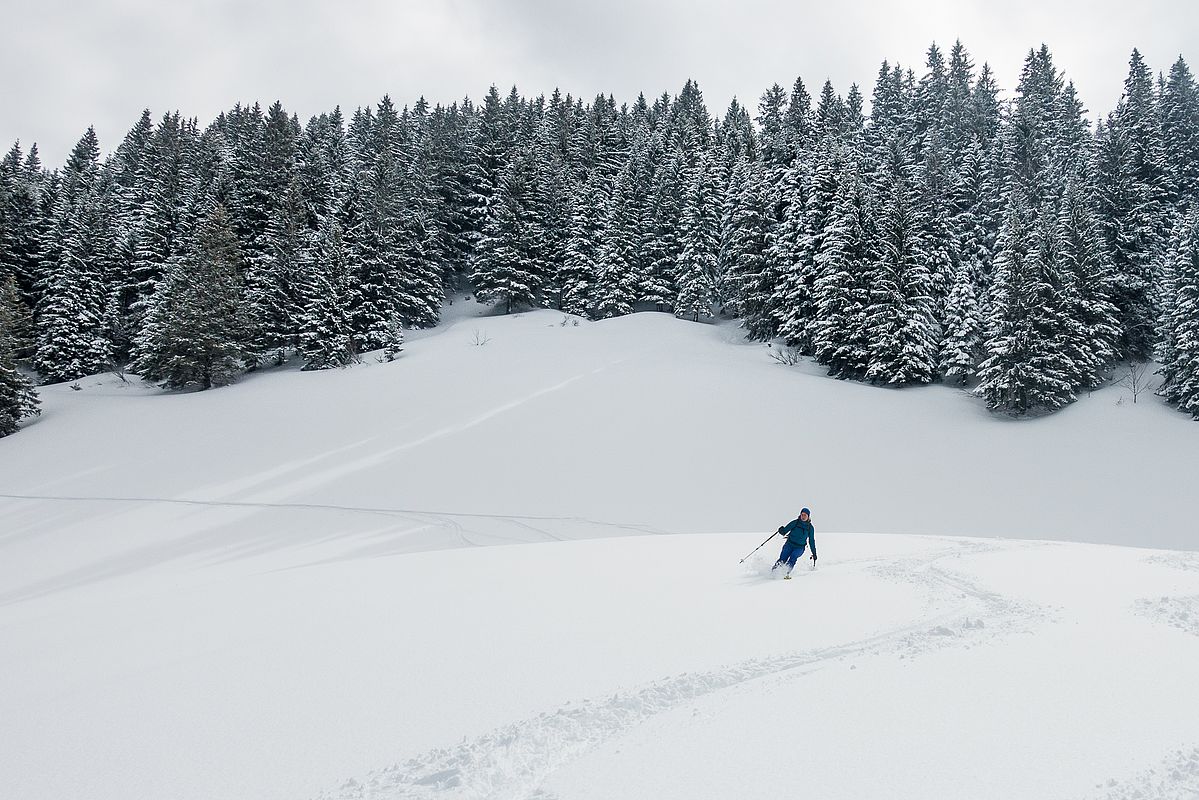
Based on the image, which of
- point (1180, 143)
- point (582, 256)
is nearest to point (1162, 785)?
point (582, 256)

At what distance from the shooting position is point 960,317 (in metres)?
27.3

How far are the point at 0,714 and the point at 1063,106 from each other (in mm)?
66938

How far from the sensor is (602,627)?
6562mm

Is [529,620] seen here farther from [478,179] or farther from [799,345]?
[478,179]

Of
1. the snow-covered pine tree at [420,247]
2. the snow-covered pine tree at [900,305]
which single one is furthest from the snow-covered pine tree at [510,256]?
the snow-covered pine tree at [900,305]

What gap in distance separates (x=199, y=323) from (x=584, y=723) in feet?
Result: 120

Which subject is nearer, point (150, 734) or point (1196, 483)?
point (150, 734)

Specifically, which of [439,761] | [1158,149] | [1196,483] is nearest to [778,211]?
[1158,149]

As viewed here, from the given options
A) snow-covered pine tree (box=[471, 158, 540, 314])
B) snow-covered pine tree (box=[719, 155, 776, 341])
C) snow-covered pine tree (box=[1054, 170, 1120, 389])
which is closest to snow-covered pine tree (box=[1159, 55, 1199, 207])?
snow-covered pine tree (box=[1054, 170, 1120, 389])

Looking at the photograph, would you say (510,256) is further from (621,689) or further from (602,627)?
(621,689)

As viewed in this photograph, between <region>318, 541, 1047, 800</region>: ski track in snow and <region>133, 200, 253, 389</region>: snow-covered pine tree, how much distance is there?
1413 inches

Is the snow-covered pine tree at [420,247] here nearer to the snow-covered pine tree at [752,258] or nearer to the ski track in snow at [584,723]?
the snow-covered pine tree at [752,258]

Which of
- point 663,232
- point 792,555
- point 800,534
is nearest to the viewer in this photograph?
point 792,555

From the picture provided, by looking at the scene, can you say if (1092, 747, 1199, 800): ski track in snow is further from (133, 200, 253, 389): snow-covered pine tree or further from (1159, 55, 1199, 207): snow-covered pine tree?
(133, 200, 253, 389): snow-covered pine tree
